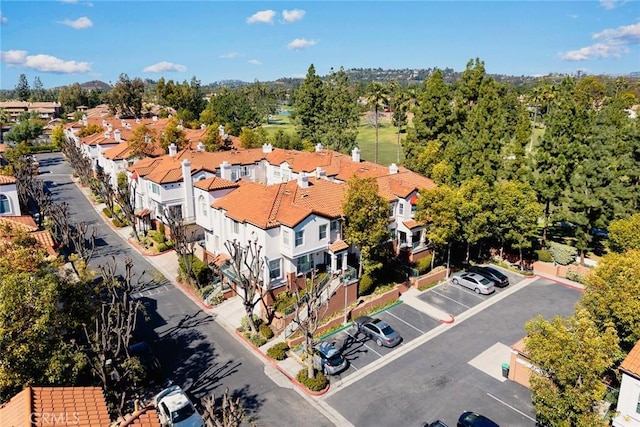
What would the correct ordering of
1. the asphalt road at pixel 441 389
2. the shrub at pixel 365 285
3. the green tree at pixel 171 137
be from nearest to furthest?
1. the asphalt road at pixel 441 389
2. the shrub at pixel 365 285
3. the green tree at pixel 171 137

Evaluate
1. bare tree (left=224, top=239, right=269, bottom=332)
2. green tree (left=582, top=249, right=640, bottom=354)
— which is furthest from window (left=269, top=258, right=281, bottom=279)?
green tree (left=582, top=249, right=640, bottom=354)

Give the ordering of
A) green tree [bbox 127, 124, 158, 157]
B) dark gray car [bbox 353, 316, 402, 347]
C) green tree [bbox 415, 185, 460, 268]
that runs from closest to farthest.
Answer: dark gray car [bbox 353, 316, 402, 347], green tree [bbox 415, 185, 460, 268], green tree [bbox 127, 124, 158, 157]

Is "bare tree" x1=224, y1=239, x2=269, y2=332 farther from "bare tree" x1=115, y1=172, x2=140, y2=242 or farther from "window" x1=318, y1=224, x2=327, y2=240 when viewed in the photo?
"bare tree" x1=115, y1=172, x2=140, y2=242

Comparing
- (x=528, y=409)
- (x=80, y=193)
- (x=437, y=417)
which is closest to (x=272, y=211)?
(x=437, y=417)

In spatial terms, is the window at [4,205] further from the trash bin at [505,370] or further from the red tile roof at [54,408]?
the trash bin at [505,370]

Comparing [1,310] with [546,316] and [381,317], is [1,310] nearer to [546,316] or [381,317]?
[381,317]

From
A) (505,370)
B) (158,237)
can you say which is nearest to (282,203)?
(158,237)

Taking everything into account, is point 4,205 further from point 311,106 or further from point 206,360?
point 311,106

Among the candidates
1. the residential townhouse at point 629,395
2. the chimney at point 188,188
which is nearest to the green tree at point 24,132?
the chimney at point 188,188
